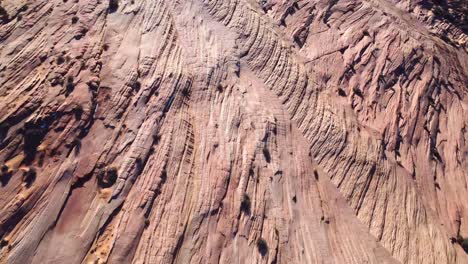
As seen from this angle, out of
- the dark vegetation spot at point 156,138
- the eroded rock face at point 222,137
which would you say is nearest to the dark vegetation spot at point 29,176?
the eroded rock face at point 222,137

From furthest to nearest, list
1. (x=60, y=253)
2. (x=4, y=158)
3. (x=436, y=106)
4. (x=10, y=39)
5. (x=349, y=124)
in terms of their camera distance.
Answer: (x=436, y=106), (x=349, y=124), (x=10, y=39), (x=4, y=158), (x=60, y=253)

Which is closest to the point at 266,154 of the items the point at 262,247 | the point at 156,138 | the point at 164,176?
the point at 262,247

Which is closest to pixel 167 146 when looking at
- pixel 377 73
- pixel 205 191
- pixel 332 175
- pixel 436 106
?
pixel 205 191

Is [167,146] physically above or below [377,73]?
below

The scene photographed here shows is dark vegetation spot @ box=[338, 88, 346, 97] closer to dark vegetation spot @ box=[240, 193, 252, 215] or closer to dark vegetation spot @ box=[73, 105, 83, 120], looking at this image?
dark vegetation spot @ box=[240, 193, 252, 215]

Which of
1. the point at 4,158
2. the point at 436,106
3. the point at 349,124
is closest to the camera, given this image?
the point at 4,158

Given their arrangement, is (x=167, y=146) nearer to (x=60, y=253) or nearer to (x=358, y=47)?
(x=60, y=253)

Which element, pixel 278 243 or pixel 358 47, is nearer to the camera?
pixel 278 243
